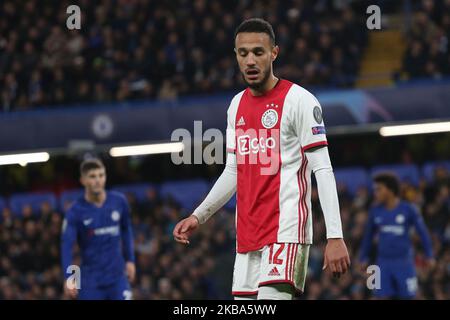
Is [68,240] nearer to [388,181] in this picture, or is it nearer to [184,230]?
[388,181]

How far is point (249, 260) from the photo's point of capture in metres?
6.10

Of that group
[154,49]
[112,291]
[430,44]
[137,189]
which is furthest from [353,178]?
[112,291]

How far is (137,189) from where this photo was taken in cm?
2184

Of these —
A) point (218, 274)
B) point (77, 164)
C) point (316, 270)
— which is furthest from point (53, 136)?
point (316, 270)

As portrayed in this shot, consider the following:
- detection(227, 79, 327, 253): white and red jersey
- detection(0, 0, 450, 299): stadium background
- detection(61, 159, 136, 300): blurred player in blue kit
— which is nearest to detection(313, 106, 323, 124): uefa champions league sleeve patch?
detection(227, 79, 327, 253): white and red jersey

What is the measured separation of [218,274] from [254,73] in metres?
12.0

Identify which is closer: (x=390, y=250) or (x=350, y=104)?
(x=390, y=250)

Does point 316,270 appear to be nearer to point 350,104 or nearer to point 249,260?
point 350,104

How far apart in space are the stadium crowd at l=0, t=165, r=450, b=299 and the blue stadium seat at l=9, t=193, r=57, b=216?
615 mm

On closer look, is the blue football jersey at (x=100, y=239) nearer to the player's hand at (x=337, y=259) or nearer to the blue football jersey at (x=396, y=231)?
the blue football jersey at (x=396, y=231)

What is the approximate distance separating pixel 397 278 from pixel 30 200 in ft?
37.3

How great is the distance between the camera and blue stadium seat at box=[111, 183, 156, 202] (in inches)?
835

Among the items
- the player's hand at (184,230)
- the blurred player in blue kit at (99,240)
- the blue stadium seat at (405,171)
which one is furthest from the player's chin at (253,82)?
the blue stadium seat at (405,171)

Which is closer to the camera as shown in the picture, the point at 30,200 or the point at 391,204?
the point at 391,204
